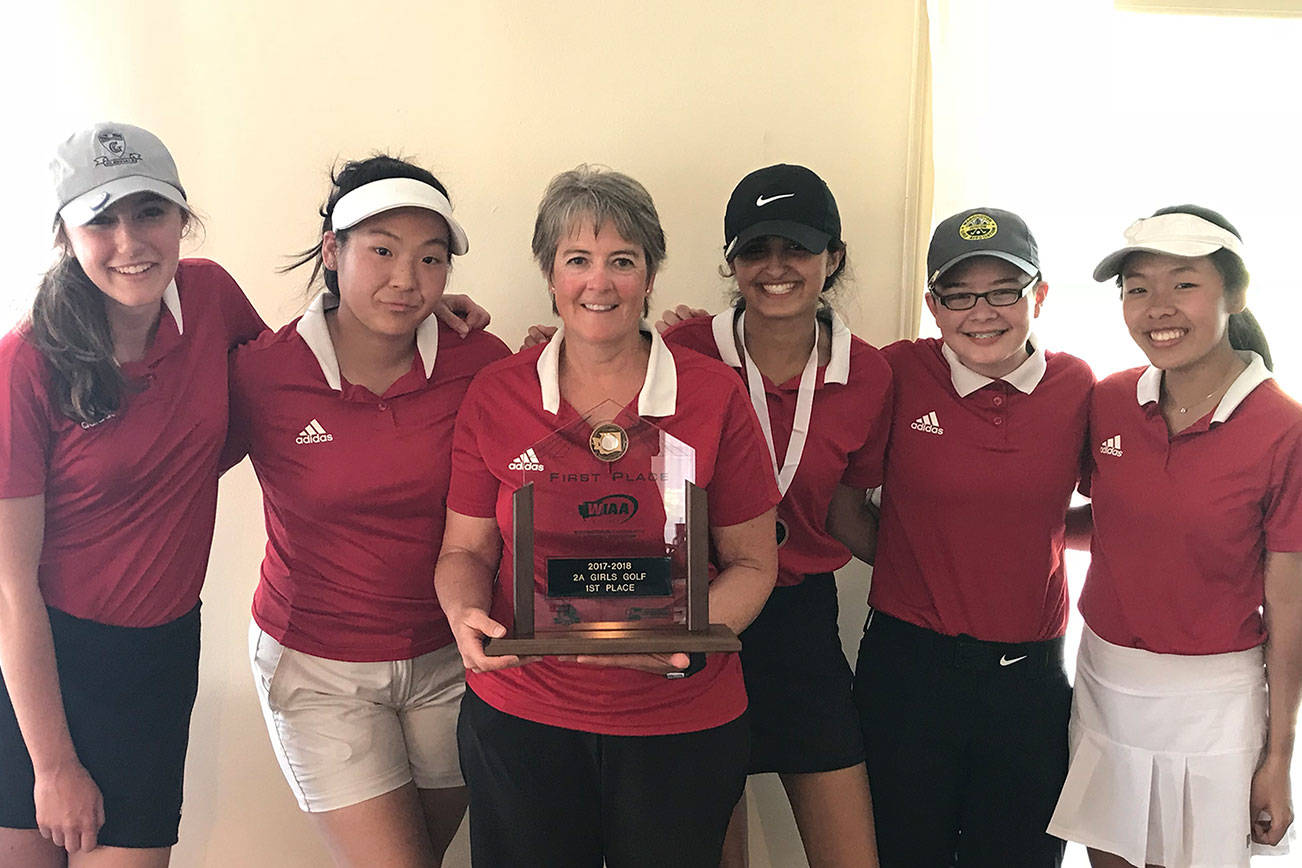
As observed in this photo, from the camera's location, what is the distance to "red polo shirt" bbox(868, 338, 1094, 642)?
1.74 meters

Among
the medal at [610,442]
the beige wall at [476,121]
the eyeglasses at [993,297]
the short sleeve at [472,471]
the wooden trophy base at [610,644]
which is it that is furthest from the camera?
the beige wall at [476,121]

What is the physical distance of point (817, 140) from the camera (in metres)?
2.21

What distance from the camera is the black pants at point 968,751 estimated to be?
1.73m

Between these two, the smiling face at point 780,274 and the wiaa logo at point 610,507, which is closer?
the wiaa logo at point 610,507

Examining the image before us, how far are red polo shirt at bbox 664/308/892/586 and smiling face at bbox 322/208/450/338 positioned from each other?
50 cm

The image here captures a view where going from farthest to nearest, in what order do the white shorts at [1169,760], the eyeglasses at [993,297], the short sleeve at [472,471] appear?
1. the eyeglasses at [993,297]
2. the white shorts at [1169,760]
3. the short sleeve at [472,471]

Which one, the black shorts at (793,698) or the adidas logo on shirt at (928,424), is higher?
the adidas logo on shirt at (928,424)

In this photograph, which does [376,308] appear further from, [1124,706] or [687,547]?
[1124,706]

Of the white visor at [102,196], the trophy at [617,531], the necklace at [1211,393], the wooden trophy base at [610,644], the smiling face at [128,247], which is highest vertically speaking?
the white visor at [102,196]

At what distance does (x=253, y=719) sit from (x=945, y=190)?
7.08 feet

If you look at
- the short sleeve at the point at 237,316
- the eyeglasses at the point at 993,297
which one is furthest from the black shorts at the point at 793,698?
the short sleeve at the point at 237,316

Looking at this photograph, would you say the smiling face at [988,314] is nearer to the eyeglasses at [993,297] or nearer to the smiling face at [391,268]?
the eyeglasses at [993,297]

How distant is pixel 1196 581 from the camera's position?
162cm

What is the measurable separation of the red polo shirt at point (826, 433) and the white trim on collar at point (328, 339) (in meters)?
0.47
